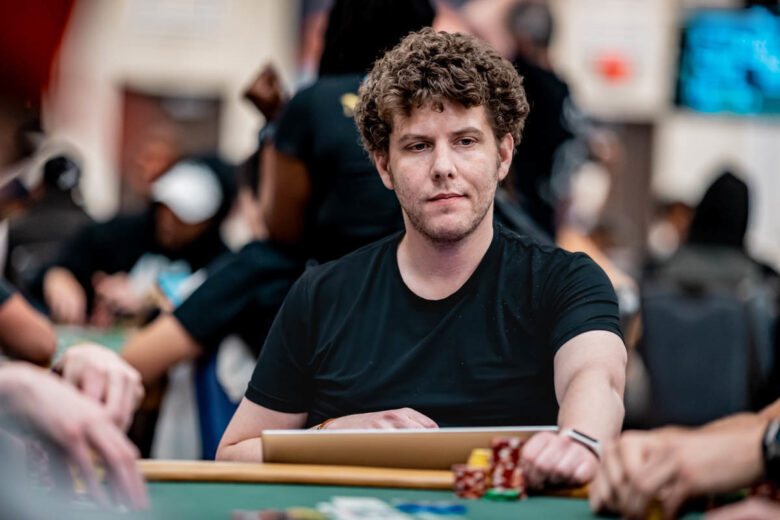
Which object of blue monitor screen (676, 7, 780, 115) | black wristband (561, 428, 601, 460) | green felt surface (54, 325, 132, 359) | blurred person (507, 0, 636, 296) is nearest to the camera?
black wristband (561, 428, 601, 460)

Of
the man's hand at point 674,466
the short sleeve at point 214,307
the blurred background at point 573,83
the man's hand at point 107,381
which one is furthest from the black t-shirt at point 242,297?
the blurred background at point 573,83

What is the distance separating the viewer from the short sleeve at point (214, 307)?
2746 mm

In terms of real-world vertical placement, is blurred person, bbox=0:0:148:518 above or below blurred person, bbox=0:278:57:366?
above

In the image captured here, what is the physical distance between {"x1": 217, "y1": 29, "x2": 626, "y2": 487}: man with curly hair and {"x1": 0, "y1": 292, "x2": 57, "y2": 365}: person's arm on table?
2.26 ft

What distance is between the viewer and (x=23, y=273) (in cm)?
555

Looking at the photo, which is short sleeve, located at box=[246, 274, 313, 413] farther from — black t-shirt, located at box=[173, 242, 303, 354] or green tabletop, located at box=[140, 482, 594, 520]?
green tabletop, located at box=[140, 482, 594, 520]

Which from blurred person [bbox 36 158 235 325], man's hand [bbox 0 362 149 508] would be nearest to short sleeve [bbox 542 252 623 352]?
man's hand [bbox 0 362 149 508]

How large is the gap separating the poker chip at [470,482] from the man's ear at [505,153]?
638 mm

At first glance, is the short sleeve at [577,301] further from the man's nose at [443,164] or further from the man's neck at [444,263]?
the man's nose at [443,164]

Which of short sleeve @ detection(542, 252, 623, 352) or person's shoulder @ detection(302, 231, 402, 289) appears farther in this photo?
person's shoulder @ detection(302, 231, 402, 289)

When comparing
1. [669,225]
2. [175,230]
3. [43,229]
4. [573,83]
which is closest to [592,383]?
[175,230]

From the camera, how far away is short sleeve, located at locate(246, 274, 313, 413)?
6.03 feet

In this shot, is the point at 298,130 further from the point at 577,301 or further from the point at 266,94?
the point at 577,301

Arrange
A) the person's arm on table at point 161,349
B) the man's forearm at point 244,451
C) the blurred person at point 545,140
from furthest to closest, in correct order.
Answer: the person's arm on table at point 161,349 → the blurred person at point 545,140 → the man's forearm at point 244,451
